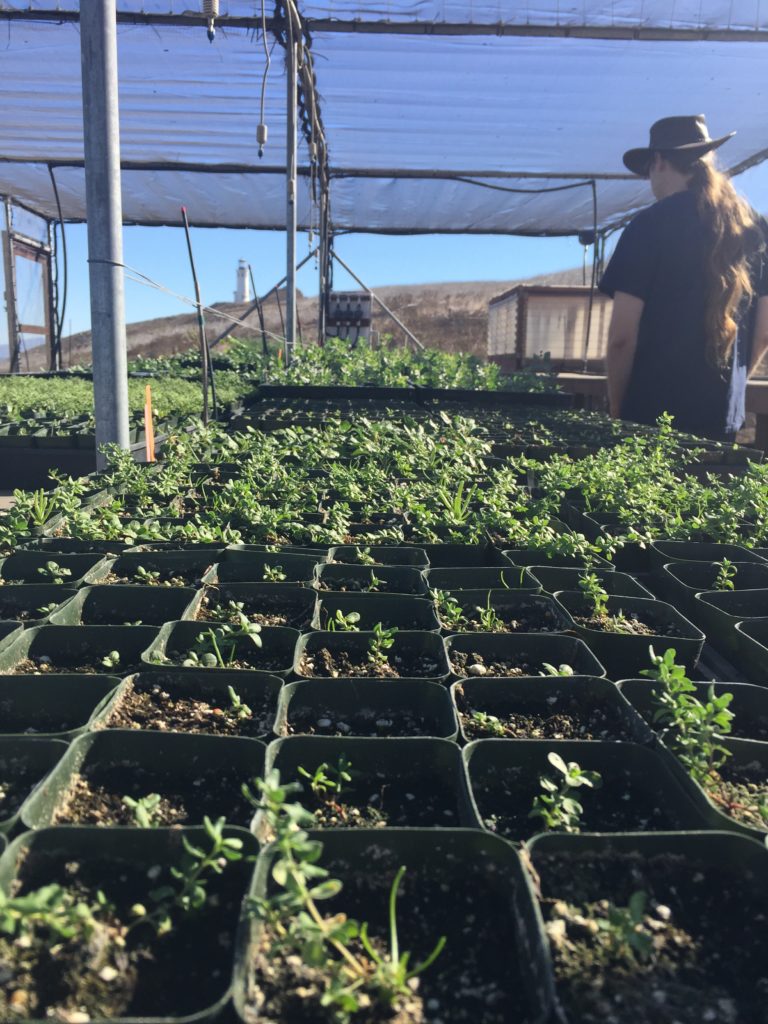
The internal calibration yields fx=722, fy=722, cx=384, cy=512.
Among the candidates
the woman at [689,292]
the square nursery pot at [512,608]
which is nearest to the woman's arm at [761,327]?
the woman at [689,292]

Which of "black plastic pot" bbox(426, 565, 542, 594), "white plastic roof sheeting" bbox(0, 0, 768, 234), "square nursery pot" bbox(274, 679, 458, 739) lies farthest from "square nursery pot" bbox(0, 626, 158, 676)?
"white plastic roof sheeting" bbox(0, 0, 768, 234)

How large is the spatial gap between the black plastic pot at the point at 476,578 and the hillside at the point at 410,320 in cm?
2843

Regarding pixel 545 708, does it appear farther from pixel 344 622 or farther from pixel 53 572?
pixel 53 572

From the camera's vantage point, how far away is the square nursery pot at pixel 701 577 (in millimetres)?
1912

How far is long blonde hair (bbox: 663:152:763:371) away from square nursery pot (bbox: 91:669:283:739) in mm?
3034

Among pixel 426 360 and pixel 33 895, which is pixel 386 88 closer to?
pixel 426 360

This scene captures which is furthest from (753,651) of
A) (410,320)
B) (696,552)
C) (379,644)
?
(410,320)

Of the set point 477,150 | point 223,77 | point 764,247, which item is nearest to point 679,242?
point 764,247

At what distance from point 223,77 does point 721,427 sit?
614 cm

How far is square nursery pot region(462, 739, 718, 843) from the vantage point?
1.06 m

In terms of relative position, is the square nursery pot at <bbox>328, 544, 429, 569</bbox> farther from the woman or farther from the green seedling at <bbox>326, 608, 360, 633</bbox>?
the woman

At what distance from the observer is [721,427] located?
3820 mm

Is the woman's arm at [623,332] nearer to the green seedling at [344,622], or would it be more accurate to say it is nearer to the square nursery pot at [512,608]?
the square nursery pot at [512,608]

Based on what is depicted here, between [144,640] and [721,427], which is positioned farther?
[721,427]
